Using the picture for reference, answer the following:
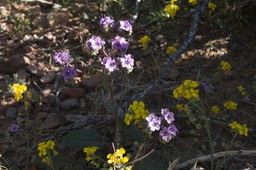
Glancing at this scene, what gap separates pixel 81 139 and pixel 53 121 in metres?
0.55

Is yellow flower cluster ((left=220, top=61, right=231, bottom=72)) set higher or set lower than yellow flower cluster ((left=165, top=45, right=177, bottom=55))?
lower

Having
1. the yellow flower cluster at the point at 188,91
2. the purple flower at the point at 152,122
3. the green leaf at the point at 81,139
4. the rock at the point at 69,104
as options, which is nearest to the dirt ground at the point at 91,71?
the rock at the point at 69,104

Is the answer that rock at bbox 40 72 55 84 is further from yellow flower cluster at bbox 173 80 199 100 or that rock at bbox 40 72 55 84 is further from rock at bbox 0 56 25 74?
yellow flower cluster at bbox 173 80 199 100

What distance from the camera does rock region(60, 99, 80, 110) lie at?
11.9 ft

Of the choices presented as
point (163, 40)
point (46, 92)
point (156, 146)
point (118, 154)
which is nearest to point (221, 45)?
point (163, 40)

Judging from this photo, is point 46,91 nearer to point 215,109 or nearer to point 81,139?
point 81,139

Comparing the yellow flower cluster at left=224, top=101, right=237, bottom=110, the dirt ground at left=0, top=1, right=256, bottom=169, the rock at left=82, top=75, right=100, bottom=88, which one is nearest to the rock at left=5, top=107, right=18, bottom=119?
the dirt ground at left=0, top=1, right=256, bottom=169

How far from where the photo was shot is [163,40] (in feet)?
13.7

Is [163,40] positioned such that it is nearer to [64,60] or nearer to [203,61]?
[203,61]

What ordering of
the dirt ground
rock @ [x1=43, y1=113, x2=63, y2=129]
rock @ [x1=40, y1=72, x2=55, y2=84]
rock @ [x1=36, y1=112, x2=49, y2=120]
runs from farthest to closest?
1. rock @ [x1=40, y1=72, x2=55, y2=84]
2. rock @ [x1=36, y1=112, x2=49, y2=120]
3. rock @ [x1=43, y1=113, x2=63, y2=129]
4. the dirt ground

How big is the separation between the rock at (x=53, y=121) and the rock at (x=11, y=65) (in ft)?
2.08

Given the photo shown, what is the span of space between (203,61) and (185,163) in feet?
4.65

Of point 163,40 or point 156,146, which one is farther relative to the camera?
point 163,40

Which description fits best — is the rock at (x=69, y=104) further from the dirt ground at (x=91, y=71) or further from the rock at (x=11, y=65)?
the rock at (x=11, y=65)
